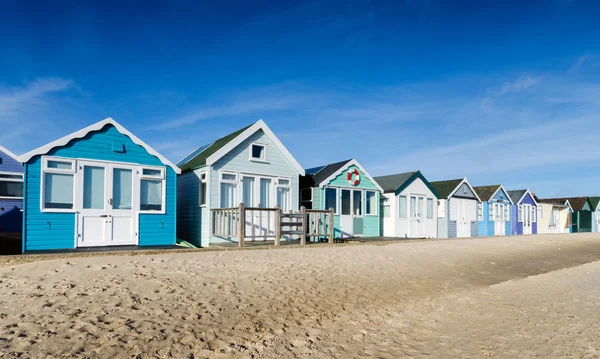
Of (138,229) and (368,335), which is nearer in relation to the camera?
(368,335)

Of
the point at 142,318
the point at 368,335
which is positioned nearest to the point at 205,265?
the point at 142,318

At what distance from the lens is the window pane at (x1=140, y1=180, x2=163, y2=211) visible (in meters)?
14.6

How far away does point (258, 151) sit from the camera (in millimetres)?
17984

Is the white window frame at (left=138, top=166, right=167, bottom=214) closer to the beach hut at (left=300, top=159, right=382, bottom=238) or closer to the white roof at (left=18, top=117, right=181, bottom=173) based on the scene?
the white roof at (left=18, top=117, right=181, bottom=173)

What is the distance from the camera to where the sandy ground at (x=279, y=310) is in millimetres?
5824

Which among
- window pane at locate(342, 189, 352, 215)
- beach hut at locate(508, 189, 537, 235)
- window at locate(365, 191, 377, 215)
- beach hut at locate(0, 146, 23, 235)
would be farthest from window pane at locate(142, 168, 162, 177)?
beach hut at locate(508, 189, 537, 235)

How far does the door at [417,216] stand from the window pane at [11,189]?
19314 mm

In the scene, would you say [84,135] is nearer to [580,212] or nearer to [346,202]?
[346,202]

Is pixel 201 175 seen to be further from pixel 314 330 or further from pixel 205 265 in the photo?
pixel 314 330

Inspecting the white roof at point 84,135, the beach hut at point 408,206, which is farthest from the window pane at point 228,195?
the beach hut at point 408,206

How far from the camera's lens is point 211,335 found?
20.3 ft

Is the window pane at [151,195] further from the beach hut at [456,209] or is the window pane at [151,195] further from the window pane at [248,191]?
the beach hut at [456,209]

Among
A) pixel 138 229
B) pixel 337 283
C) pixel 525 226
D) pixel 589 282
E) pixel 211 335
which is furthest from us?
pixel 525 226

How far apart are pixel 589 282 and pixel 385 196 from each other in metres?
12.7
